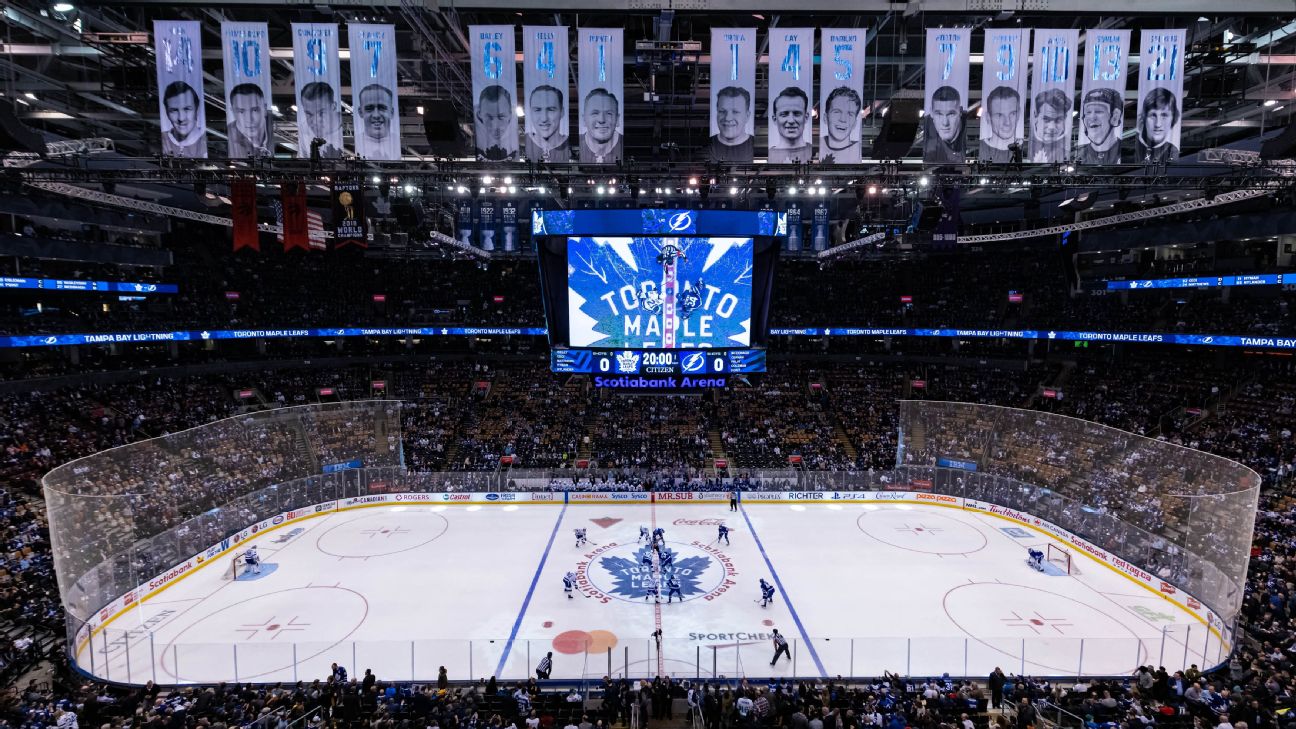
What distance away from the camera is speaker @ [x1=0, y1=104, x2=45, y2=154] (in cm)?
1254

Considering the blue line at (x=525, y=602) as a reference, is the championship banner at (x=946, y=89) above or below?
above

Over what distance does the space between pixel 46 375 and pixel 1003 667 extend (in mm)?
38717

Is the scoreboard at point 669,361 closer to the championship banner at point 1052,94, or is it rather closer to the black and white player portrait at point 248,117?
the championship banner at point 1052,94

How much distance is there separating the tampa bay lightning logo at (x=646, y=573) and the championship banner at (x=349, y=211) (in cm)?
1182

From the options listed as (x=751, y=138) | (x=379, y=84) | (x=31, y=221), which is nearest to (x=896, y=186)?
(x=751, y=138)

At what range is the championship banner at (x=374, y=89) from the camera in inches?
495

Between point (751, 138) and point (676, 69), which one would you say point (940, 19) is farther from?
point (676, 69)

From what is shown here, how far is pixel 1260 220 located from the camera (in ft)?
88.3

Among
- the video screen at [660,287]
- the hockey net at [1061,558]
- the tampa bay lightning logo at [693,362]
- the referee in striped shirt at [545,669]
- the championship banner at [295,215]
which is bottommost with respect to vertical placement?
the hockey net at [1061,558]

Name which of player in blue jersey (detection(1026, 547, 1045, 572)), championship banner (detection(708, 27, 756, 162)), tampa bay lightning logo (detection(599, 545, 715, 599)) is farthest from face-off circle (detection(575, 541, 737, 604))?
championship banner (detection(708, 27, 756, 162))

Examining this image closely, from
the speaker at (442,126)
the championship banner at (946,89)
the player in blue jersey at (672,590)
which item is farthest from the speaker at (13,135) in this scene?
the championship banner at (946,89)

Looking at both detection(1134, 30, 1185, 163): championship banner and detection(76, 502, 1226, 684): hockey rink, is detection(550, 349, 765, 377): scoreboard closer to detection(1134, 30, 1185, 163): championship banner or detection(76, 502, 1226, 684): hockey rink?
detection(76, 502, 1226, 684): hockey rink

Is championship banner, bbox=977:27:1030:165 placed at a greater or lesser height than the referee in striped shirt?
greater

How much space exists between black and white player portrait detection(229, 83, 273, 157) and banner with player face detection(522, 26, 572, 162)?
5310mm
